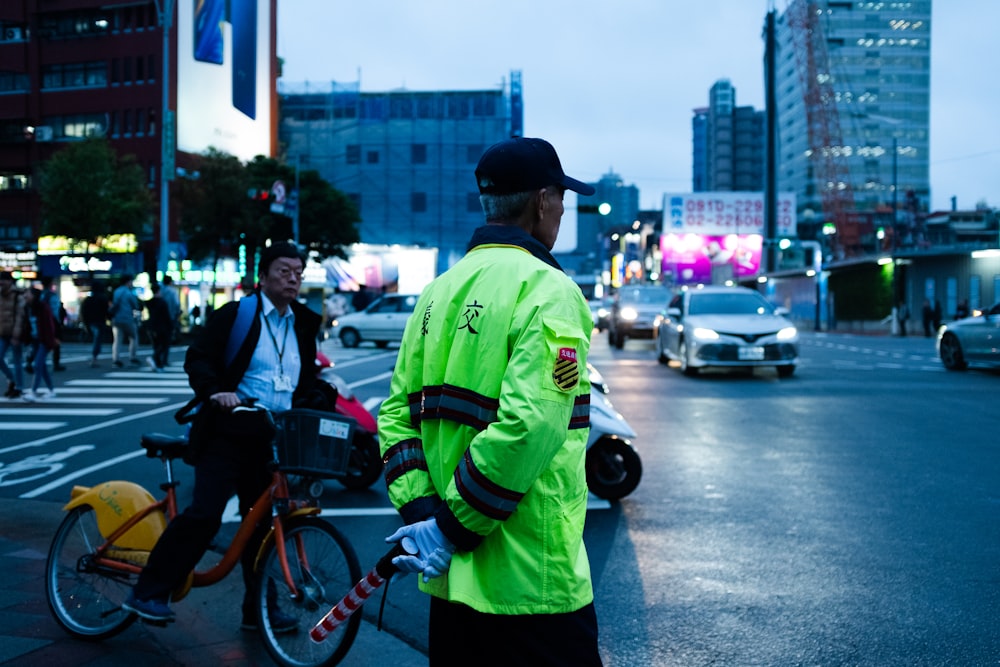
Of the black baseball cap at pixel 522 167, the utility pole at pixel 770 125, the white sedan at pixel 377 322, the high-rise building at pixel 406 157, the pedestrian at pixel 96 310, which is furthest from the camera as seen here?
the high-rise building at pixel 406 157

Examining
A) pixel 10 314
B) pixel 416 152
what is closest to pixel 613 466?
pixel 10 314

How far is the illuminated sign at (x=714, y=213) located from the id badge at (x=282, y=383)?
162 feet

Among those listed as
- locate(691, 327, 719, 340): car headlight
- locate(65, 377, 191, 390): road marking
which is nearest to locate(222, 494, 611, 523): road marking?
locate(65, 377, 191, 390): road marking

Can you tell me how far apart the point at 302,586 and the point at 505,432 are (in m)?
2.32

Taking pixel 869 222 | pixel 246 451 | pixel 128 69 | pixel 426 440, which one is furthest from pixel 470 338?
pixel 869 222

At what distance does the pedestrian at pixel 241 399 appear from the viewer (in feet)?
A: 13.5

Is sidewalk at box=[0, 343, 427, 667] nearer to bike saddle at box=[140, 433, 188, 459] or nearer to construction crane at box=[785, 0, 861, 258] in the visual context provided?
bike saddle at box=[140, 433, 188, 459]

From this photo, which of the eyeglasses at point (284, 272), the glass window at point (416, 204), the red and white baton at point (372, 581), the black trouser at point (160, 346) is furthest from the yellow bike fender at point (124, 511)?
the glass window at point (416, 204)

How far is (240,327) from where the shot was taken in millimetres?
4402

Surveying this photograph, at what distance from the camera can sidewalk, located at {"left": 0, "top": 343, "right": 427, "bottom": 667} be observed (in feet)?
13.5

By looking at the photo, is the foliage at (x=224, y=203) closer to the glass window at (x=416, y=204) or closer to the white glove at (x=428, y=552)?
the glass window at (x=416, y=204)

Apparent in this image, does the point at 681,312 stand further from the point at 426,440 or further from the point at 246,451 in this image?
the point at 426,440

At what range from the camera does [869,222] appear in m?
118

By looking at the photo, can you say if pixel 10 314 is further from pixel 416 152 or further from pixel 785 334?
pixel 416 152
